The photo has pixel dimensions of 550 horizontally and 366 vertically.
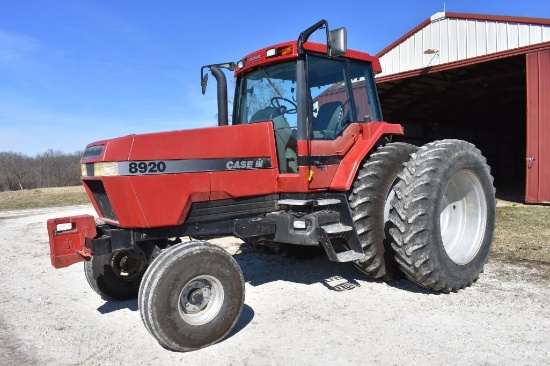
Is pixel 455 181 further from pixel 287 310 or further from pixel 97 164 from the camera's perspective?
pixel 97 164

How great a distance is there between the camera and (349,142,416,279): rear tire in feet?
14.5

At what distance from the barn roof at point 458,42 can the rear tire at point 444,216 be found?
765 cm

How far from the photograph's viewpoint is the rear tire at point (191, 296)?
3305 mm

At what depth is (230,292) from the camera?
11.9 feet

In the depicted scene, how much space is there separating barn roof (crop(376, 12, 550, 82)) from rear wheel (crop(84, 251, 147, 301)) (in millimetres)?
10595

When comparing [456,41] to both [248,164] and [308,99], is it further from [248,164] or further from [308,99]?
[248,164]

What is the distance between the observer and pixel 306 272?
5656mm

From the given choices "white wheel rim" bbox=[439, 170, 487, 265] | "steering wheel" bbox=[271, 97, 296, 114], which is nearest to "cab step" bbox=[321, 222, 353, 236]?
"steering wheel" bbox=[271, 97, 296, 114]

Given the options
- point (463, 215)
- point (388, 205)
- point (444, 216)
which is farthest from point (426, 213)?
point (463, 215)

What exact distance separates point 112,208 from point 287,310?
1880mm

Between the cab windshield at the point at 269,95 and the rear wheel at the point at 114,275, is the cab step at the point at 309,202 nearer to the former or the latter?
the cab windshield at the point at 269,95

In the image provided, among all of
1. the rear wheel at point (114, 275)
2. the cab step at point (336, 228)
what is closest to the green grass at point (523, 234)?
the cab step at point (336, 228)

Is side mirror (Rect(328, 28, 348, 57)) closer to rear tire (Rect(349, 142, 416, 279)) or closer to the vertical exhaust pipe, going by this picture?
rear tire (Rect(349, 142, 416, 279))

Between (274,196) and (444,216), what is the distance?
207 centimetres
